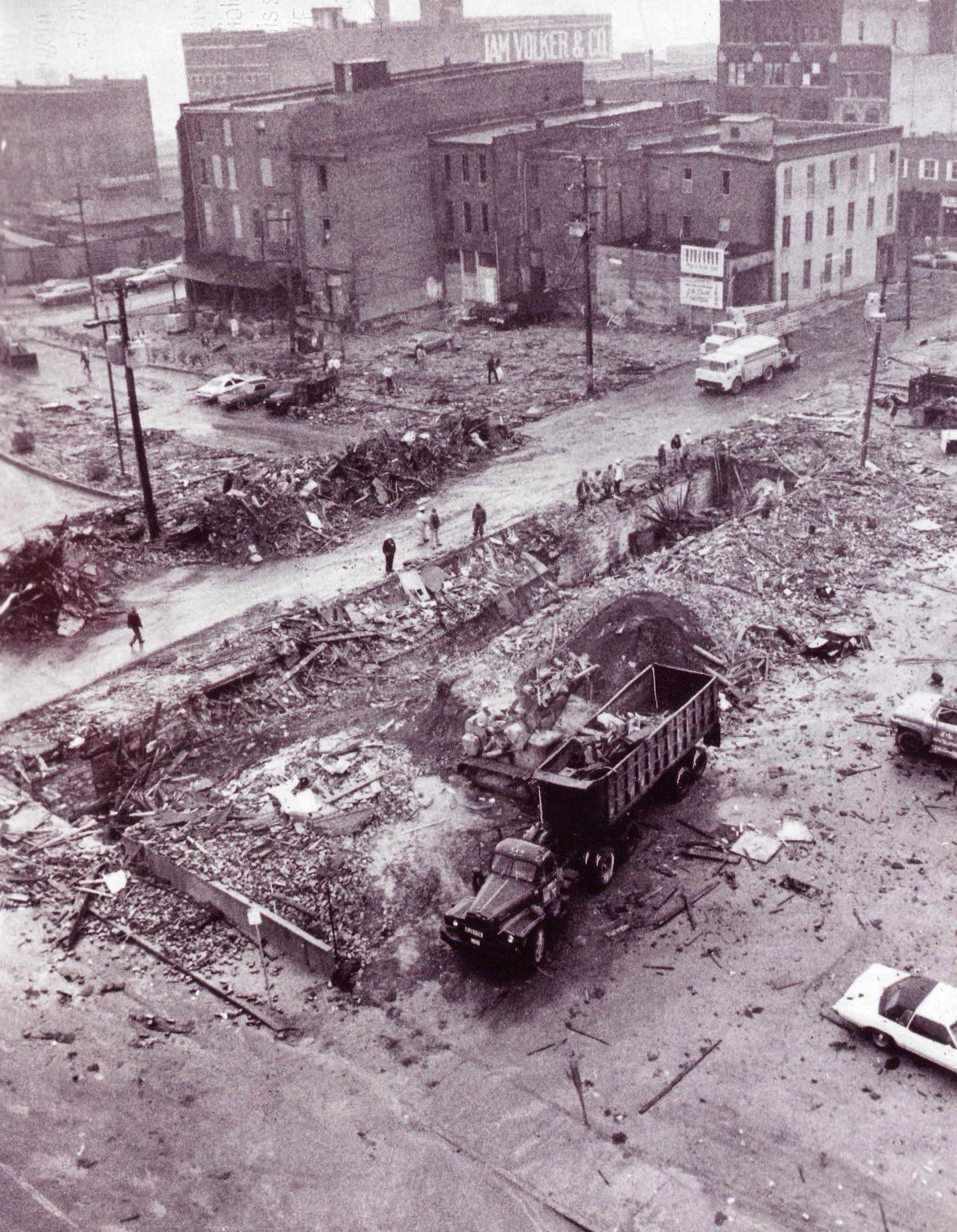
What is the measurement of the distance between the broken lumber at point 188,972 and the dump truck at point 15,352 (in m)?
14.5

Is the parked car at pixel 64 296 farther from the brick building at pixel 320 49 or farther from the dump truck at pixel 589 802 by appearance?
the dump truck at pixel 589 802

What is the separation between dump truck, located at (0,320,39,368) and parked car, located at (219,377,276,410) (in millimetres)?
8441

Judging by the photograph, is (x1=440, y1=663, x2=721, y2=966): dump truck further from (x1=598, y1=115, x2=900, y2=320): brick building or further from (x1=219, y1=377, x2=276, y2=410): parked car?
(x1=598, y1=115, x2=900, y2=320): brick building

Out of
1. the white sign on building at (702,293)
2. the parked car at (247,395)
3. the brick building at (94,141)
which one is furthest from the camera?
the brick building at (94,141)

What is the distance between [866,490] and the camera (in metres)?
37.8

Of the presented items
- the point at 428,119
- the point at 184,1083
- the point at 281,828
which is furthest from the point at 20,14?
the point at 428,119

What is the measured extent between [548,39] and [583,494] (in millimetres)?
144023

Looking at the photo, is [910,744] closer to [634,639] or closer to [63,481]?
[634,639]

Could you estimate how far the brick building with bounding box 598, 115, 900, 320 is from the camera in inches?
2291


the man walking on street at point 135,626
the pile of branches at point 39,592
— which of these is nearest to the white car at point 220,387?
the pile of branches at point 39,592

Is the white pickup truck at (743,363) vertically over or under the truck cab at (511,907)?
over

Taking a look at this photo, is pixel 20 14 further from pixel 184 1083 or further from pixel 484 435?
pixel 484 435

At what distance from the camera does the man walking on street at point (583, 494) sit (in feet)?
121

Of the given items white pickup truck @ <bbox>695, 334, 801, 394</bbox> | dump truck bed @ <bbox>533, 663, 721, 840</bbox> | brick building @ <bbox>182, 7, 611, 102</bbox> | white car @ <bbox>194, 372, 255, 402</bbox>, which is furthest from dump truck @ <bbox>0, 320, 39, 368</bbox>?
brick building @ <bbox>182, 7, 611, 102</bbox>
